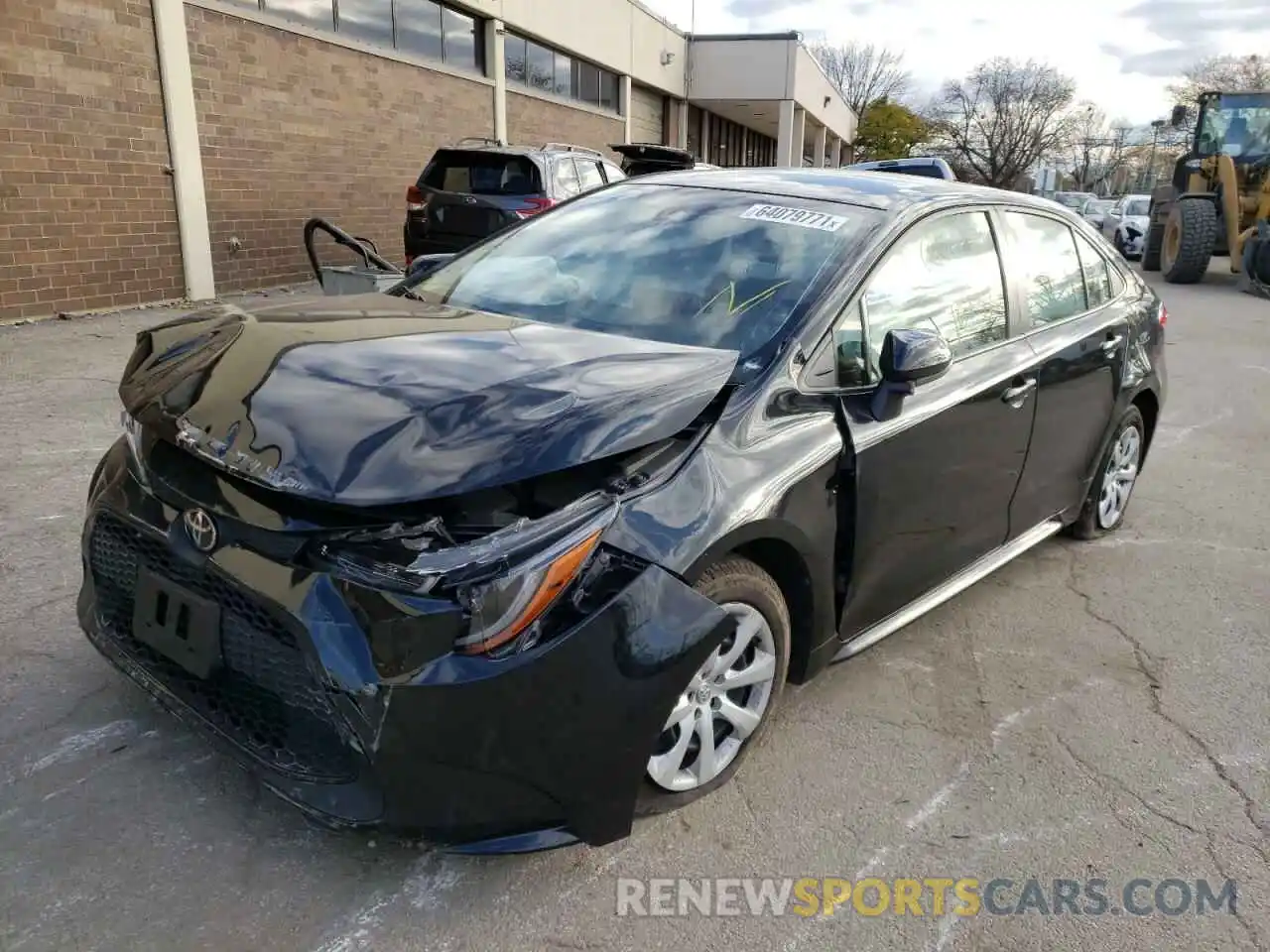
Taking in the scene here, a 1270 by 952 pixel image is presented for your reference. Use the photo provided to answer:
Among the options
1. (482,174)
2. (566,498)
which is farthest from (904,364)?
(482,174)

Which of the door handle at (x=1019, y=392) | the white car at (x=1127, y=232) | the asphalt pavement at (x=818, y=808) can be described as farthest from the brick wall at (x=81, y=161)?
the white car at (x=1127, y=232)

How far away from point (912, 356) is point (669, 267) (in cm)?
89

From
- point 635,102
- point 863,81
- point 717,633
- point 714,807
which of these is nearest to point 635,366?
point 717,633

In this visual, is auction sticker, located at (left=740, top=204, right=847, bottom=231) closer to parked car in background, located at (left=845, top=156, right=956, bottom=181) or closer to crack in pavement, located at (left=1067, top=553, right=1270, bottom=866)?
crack in pavement, located at (left=1067, top=553, right=1270, bottom=866)

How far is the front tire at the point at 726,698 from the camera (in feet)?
7.93

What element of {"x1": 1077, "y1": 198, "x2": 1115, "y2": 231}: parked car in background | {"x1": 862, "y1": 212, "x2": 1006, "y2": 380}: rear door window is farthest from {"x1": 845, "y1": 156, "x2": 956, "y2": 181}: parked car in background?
{"x1": 1077, "y1": 198, "x2": 1115, "y2": 231}: parked car in background

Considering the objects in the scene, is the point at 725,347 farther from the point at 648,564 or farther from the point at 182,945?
the point at 182,945

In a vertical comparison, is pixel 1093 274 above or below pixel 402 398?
above

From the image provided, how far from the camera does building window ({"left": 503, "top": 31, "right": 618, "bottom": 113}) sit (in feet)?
58.0

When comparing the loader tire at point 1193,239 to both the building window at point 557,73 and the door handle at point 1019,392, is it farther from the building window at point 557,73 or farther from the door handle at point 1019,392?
the door handle at point 1019,392

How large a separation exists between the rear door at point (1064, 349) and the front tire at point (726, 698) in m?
1.58

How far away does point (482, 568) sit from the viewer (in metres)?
1.97

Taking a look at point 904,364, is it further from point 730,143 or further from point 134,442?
point 730,143

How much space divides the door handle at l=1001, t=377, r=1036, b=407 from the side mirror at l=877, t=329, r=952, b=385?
2.42ft
